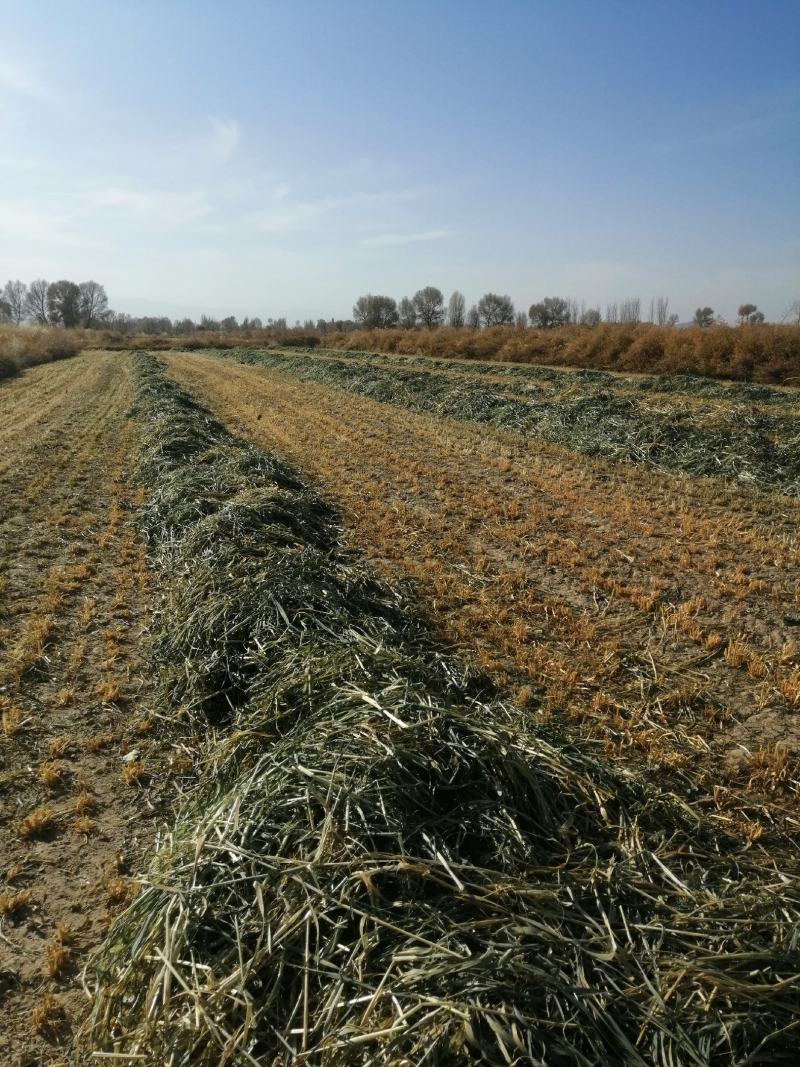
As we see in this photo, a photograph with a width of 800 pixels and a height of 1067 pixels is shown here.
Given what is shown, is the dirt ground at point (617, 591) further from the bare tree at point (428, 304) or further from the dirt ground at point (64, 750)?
the bare tree at point (428, 304)

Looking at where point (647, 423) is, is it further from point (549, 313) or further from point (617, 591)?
point (549, 313)

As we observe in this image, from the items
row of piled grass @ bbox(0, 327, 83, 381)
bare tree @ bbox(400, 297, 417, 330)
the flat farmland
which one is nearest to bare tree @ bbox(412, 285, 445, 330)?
bare tree @ bbox(400, 297, 417, 330)

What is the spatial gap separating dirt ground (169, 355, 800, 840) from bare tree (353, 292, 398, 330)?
64.3m

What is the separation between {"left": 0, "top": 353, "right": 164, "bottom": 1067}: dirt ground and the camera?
106 inches

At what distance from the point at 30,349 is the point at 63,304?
60.4 metres

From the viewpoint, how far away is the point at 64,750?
13.3 feet

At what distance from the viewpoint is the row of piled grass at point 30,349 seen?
32.0 m

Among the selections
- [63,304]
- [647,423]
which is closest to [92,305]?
[63,304]

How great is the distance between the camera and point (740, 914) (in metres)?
2.60

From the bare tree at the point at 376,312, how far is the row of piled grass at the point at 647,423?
179 ft

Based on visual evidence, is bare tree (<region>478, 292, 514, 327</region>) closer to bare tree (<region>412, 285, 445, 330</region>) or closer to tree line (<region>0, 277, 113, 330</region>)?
bare tree (<region>412, 285, 445, 330</region>)

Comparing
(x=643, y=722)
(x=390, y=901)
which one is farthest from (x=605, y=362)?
(x=390, y=901)

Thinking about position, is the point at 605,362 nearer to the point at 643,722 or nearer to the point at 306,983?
the point at 643,722

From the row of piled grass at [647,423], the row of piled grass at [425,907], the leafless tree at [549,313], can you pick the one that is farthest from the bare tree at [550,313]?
the row of piled grass at [425,907]
